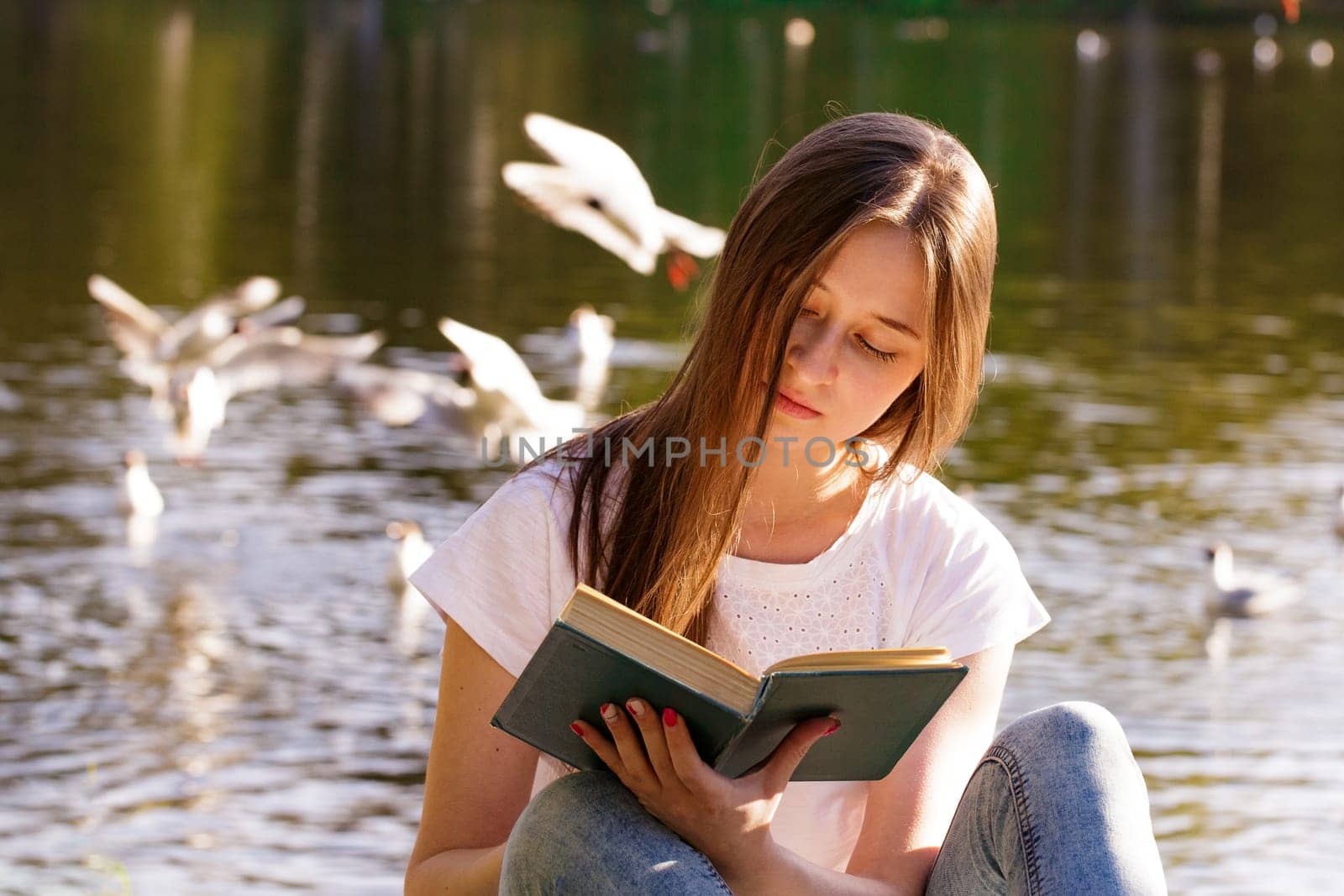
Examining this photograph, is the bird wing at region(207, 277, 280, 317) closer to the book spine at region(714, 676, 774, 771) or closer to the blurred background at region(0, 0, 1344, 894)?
the blurred background at region(0, 0, 1344, 894)

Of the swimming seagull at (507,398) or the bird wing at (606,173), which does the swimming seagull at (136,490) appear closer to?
the swimming seagull at (507,398)

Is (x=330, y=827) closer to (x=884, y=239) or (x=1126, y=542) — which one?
(x=884, y=239)

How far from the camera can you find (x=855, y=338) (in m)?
2.58

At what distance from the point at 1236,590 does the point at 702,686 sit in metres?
5.93

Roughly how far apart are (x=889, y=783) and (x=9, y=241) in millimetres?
13617

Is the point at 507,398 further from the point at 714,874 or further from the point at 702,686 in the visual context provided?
the point at 702,686

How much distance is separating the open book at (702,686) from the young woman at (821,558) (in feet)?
0.40

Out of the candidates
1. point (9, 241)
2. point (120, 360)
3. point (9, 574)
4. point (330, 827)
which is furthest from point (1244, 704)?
point (9, 241)

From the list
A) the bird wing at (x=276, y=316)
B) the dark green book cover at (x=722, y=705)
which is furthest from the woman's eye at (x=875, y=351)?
the bird wing at (x=276, y=316)

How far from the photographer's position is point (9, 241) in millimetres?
14984

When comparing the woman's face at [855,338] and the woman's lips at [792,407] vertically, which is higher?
the woman's face at [855,338]

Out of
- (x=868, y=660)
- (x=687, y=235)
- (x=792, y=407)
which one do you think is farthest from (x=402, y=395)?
(x=868, y=660)

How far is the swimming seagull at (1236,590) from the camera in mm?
7664

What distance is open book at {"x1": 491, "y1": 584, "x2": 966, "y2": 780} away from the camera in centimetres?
205
